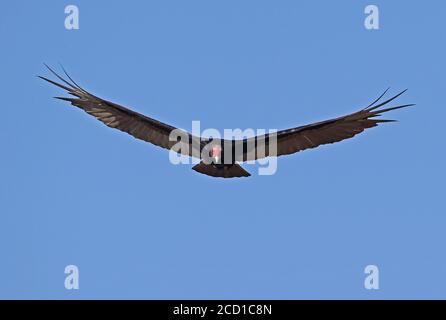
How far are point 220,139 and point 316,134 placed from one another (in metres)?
2.08

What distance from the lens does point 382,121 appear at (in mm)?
19156

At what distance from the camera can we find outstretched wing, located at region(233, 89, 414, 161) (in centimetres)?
1914

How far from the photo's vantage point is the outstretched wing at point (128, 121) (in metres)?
19.7

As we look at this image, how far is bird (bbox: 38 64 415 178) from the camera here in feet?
63.4

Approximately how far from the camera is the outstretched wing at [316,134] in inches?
754

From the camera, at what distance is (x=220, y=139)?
766 inches

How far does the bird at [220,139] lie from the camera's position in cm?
1931

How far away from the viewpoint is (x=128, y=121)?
798 inches

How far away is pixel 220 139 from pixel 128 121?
222 centimetres

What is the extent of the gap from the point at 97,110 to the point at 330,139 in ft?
16.7

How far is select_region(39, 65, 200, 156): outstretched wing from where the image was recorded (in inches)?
774

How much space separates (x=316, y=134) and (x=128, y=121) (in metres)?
4.13
